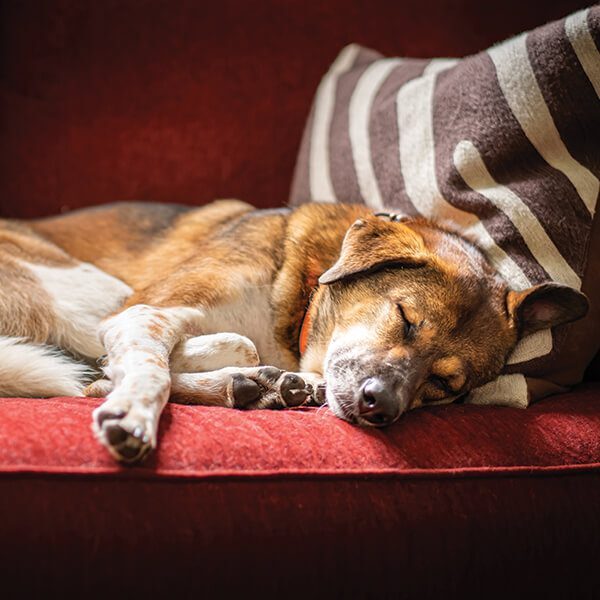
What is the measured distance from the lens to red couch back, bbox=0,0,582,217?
103 inches

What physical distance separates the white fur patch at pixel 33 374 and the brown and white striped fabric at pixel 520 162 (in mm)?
1146

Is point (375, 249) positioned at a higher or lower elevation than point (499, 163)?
lower

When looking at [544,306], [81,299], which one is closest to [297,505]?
[544,306]

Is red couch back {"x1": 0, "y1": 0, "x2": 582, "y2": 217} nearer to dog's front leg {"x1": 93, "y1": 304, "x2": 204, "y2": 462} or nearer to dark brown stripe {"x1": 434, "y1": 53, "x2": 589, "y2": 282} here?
dark brown stripe {"x1": 434, "y1": 53, "x2": 589, "y2": 282}

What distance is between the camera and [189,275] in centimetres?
202

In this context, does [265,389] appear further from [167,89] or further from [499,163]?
[167,89]

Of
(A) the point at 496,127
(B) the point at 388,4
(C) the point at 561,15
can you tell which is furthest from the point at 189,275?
(C) the point at 561,15

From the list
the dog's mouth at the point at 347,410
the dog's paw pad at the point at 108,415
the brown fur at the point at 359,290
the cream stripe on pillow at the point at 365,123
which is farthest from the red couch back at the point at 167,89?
the dog's paw pad at the point at 108,415

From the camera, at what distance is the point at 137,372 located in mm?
1487

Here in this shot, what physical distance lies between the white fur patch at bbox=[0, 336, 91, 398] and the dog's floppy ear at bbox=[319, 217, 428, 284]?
2.47ft

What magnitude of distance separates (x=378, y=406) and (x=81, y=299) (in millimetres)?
1138

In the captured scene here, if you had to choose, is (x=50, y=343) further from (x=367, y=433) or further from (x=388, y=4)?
(x=388, y=4)

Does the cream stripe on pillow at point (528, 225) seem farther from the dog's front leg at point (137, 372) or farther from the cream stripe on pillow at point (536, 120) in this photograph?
the dog's front leg at point (137, 372)

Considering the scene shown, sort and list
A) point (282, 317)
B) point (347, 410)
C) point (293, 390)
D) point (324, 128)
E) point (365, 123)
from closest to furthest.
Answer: point (347, 410), point (293, 390), point (282, 317), point (365, 123), point (324, 128)
